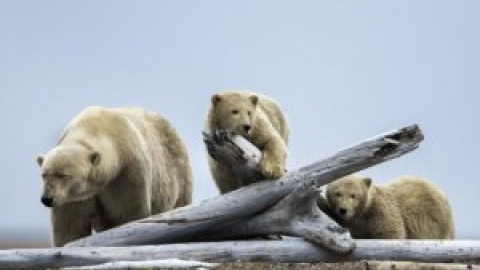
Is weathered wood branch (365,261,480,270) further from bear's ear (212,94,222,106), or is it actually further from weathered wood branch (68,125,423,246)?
bear's ear (212,94,222,106)

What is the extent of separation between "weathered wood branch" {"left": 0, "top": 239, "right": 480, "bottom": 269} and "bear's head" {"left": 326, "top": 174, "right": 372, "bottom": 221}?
105cm

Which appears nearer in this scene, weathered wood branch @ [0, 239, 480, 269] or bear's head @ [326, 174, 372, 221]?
weathered wood branch @ [0, 239, 480, 269]

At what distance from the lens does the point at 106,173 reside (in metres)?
11.6

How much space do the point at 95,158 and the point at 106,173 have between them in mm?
291

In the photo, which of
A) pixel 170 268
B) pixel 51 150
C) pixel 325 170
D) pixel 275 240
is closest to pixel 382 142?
pixel 325 170

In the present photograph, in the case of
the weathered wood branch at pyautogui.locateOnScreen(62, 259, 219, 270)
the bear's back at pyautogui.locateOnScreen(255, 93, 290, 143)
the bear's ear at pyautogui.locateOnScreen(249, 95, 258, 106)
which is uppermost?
the bear's ear at pyautogui.locateOnScreen(249, 95, 258, 106)

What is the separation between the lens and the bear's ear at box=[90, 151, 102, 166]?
37.1 feet

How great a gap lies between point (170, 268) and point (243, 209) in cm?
142

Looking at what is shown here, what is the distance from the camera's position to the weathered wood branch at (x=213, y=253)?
1139 centimetres

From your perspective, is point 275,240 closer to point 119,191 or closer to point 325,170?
point 325,170

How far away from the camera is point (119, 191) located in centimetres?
1209

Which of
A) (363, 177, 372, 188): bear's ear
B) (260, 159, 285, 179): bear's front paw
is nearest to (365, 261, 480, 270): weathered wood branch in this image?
(260, 159, 285, 179): bear's front paw

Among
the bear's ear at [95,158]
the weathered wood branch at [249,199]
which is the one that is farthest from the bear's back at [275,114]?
the bear's ear at [95,158]

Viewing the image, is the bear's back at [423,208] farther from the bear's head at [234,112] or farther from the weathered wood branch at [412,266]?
the weathered wood branch at [412,266]
